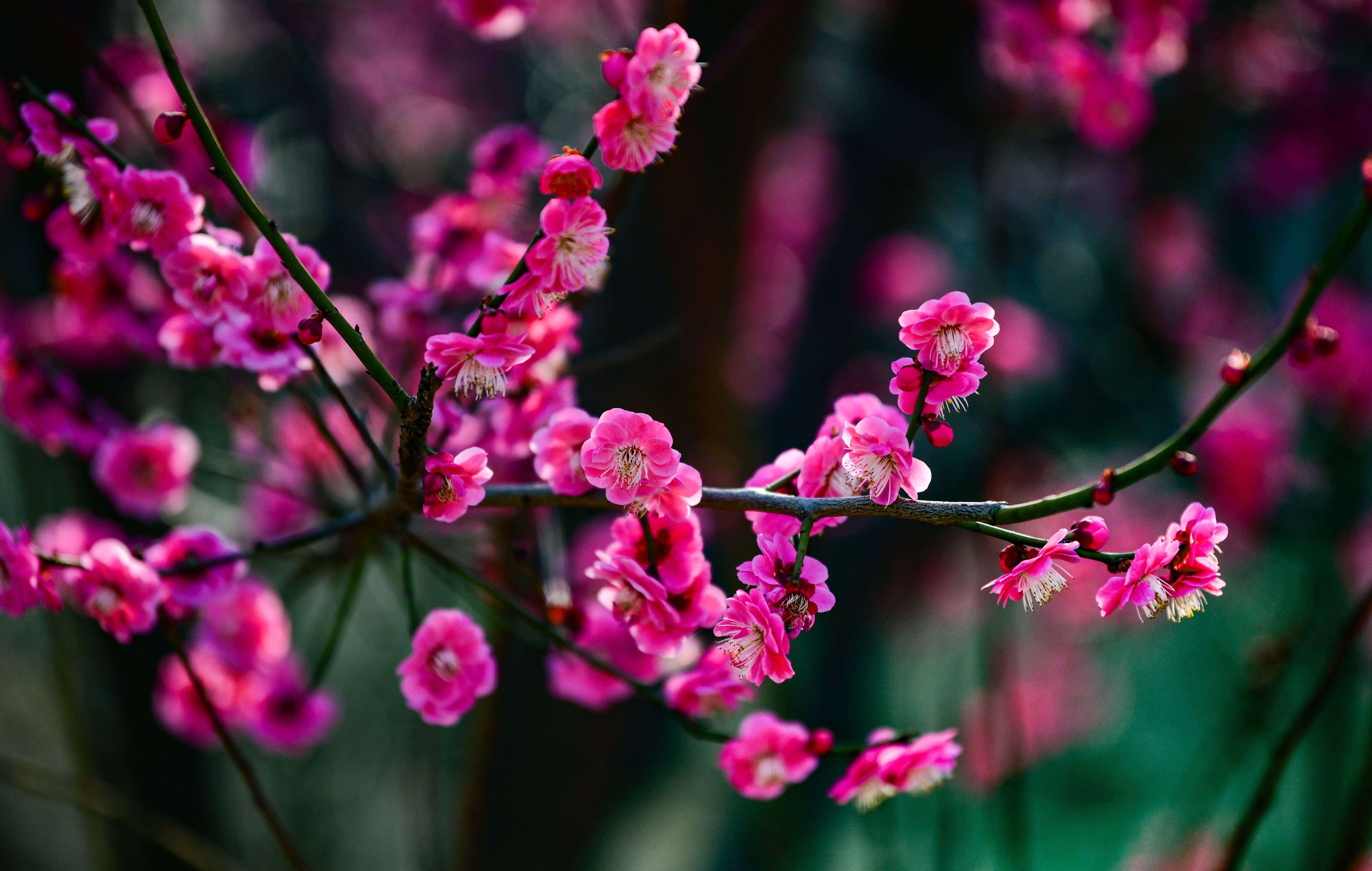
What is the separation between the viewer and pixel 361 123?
3.06m

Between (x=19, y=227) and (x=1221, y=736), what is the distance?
3.87m

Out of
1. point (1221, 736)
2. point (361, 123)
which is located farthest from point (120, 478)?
point (1221, 736)

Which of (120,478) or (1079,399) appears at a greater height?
(1079,399)

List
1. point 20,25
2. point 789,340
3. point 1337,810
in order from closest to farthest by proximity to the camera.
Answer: point 20,25 < point 1337,810 < point 789,340

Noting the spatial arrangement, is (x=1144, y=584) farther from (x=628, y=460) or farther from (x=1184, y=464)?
(x=628, y=460)

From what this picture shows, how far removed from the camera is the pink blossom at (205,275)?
97cm

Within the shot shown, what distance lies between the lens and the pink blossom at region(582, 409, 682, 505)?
79 centimetres

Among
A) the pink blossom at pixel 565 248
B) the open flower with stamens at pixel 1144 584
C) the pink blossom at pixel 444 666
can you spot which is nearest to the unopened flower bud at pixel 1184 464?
the open flower with stamens at pixel 1144 584

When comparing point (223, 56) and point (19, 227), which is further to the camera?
point (223, 56)

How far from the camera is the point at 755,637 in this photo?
2.69 ft

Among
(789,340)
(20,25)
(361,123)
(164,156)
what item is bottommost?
(164,156)

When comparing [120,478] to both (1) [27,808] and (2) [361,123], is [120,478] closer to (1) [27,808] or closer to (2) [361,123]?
(2) [361,123]

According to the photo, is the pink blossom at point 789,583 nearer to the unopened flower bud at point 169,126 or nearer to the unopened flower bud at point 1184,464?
the unopened flower bud at point 1184,464

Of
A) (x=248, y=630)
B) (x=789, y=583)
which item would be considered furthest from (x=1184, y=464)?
(x=248, y=630)
